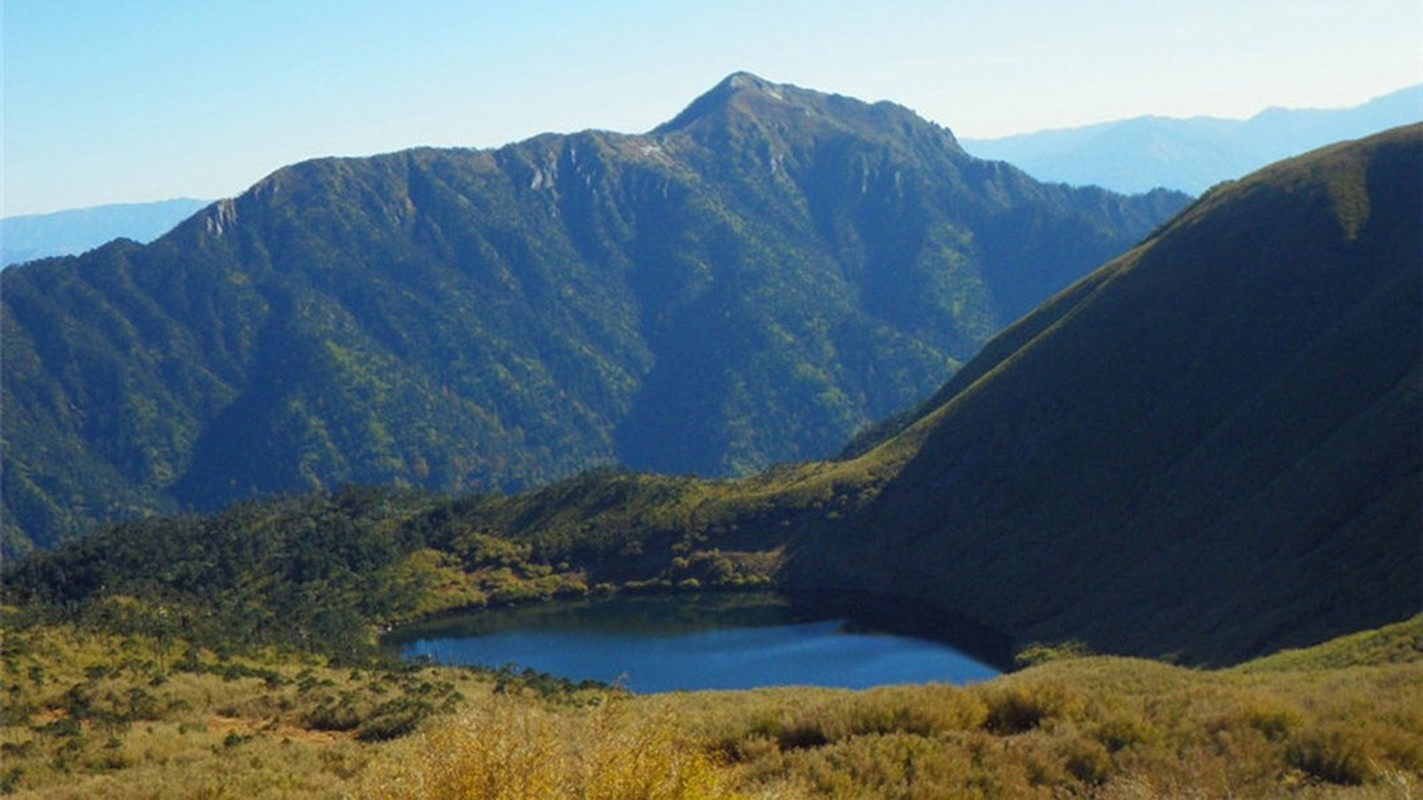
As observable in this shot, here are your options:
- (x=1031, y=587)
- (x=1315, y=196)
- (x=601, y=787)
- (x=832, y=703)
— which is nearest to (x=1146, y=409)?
(x=1031, y=587)

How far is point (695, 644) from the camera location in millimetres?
94312

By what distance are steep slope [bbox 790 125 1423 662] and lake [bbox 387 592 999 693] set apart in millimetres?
7464

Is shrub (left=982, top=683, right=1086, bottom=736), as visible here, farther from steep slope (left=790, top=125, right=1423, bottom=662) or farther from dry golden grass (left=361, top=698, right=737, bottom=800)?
steep slope (left=790, top=125, right=1423, bottom=662)

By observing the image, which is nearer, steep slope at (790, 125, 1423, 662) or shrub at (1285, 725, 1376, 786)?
shrub at (1285, 725, 1376, 786)

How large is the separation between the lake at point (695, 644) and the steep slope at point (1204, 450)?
7464 millimetres

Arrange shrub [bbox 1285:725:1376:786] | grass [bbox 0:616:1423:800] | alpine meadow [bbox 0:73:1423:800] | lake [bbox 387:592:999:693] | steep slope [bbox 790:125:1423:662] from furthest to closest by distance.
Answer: lake [bbox 387:592:999:693] < steep slope [bbox 790:125:1423:662] < alpine meadow [bbox 0:73:1423:800] < shrub [bbox 1285:725:1376:786] < grass [bbox 0:616:1423:800]

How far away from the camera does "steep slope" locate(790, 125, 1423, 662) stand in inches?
2402

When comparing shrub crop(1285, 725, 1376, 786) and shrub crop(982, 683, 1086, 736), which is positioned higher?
shrub crop(1285, 725, 1376, 786)

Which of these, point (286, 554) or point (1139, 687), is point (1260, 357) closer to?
point (1139, 687)

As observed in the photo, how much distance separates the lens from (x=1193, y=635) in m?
63.4

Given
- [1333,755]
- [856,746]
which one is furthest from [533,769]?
[1333,755]

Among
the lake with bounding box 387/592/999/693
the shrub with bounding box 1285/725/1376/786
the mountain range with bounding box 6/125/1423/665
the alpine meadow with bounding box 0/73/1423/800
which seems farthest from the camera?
the lake with bounding box 387/592/999/693

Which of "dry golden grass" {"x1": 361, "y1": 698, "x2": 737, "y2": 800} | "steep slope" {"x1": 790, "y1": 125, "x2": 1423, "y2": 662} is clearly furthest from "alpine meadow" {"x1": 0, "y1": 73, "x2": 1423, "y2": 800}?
"steep slope" {"x1": 790, "y1": 125, "x2": 1423, "y2": 662}

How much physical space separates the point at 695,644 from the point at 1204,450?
46.6 m
